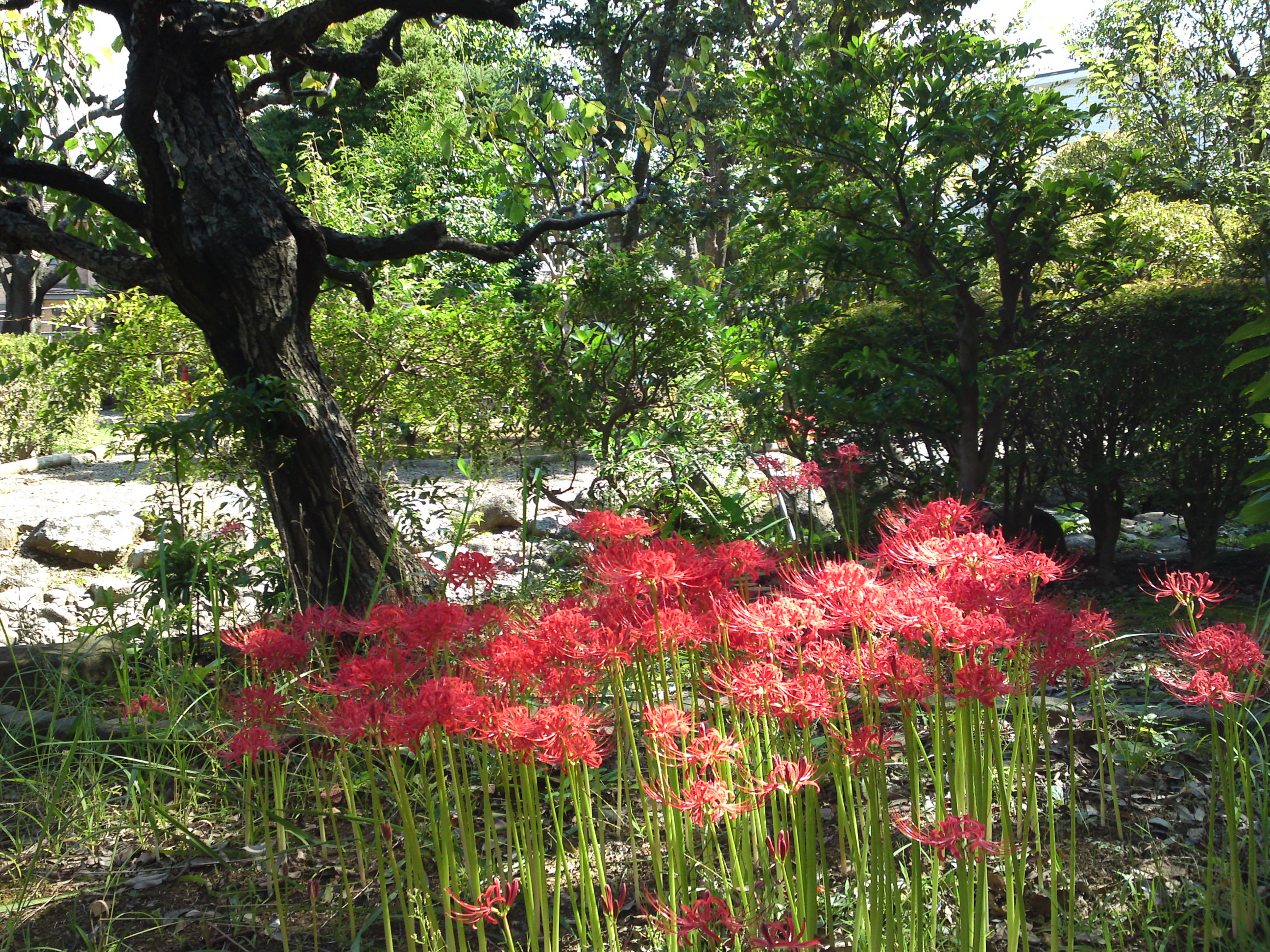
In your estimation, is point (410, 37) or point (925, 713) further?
point (410, 37)

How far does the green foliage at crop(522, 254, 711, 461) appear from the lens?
554 centimetres

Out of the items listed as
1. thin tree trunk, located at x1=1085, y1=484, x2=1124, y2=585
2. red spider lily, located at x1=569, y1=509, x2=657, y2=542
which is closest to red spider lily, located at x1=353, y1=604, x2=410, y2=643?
red spider lily, located at x1=569, y1=509, x2=657, y2=542

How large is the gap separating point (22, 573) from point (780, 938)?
791 cm

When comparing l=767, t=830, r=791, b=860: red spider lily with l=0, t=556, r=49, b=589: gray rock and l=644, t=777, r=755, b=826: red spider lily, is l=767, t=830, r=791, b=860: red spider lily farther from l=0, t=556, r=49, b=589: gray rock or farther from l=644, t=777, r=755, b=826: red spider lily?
l=0, t=556, r=49, b=589: gray rock

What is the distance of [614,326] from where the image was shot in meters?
5.64

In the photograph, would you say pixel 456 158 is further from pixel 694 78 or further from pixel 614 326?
pixel 614 326

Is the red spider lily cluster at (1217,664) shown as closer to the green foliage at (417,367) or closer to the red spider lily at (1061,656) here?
the red spider lily at (1061,656)

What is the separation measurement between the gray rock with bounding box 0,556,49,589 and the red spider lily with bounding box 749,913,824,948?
742cm

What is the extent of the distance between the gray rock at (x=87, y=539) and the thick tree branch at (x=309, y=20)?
16.7 ft

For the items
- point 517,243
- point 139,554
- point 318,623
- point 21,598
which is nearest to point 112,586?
point 21,598

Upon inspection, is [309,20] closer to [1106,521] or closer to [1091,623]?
[1091,623]

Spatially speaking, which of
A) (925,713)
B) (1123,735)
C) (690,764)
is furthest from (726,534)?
(690,764)

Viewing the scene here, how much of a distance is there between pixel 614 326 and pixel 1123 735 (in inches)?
146

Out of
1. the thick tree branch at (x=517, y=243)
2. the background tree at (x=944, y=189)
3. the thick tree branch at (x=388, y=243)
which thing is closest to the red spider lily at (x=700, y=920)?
the thick tree branch at (x=388, y=243)
